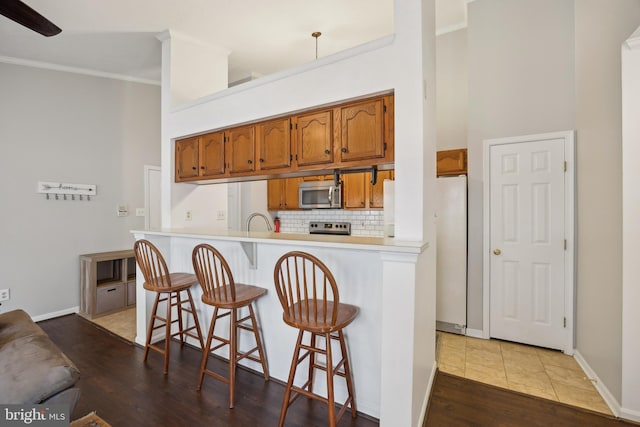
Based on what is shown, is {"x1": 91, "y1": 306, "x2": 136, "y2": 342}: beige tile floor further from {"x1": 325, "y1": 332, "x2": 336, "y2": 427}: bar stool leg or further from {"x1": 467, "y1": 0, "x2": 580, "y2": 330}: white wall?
{"x1": 467, "y1": 0, "x2": 580, "y2": 330}: white wall

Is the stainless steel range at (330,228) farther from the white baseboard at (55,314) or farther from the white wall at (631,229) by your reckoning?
the white baseboard at (55,314)

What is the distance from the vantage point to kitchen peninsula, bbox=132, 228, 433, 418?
1.68 meters

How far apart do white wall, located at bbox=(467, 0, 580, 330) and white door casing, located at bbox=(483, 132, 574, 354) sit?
11cm

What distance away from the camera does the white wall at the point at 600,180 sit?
2.14m

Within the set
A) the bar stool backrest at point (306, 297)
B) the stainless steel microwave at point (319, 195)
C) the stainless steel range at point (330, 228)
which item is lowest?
the bar stool backrest at point (306, 297)

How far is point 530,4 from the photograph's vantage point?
308cm

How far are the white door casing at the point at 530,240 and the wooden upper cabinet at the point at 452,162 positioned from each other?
0.77 ft

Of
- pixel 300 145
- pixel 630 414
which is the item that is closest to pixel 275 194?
pixel 300 145

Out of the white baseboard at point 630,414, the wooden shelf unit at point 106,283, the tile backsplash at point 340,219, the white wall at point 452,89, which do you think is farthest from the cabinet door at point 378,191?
the wooden shelf unit at point 106,283

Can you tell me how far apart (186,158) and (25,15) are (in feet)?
5.64

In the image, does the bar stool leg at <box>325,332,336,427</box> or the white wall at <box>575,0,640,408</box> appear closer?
the bar stool leg at <box>325,332,336,427</box>

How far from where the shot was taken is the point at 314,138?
235 cm

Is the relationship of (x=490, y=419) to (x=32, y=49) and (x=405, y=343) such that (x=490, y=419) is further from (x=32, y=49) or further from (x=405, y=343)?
(x=32, y=49)

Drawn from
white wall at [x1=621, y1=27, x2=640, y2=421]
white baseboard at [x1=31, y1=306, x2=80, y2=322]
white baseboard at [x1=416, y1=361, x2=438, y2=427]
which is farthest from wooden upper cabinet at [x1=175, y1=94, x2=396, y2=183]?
white baseboard at [x1=31, y1=306, x2=80, y2=322]
